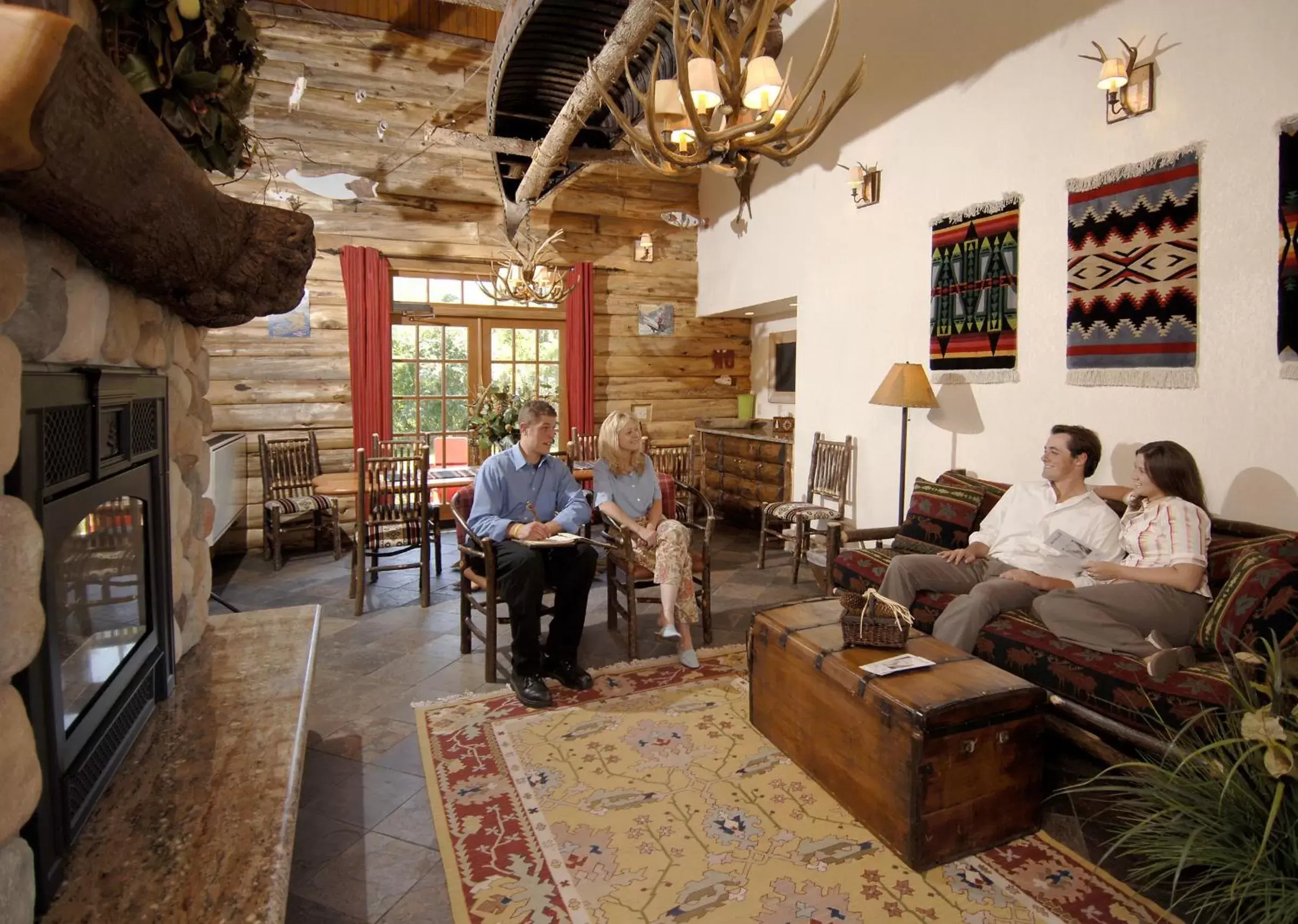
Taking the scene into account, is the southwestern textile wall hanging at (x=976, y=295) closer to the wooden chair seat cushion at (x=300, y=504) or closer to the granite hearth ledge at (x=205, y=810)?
the granite hearth ledge at (x=205, y=810)

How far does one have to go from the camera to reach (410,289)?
6.73 metres

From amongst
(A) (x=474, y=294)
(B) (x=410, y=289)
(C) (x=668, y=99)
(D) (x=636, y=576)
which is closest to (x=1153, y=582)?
(D) (x=636, y=576)

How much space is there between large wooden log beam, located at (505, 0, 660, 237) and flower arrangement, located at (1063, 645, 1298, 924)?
2.76 metres

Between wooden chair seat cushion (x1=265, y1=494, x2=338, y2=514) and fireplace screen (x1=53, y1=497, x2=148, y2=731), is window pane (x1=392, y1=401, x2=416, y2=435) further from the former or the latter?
fireplace screen (x1=53, y1=497, x2=148, y2=731)

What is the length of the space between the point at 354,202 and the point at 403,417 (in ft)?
6.28

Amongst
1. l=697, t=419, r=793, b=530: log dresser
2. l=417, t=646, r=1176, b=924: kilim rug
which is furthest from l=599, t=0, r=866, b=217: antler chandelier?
l=697, t=419, r=793, b=530: log dresser

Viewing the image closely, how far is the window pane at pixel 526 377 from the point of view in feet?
23.8

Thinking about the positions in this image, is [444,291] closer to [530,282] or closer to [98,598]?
[530,282]

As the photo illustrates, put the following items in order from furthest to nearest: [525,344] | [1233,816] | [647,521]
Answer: [525,344] < [647,521] < [1233,816]

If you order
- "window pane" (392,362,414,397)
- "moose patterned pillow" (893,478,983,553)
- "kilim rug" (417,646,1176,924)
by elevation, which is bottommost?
"kilim rug" (417,646,1176,924)

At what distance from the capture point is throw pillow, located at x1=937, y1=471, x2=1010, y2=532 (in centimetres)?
369

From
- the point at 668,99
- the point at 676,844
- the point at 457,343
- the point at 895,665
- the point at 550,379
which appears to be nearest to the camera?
the point at 676,844

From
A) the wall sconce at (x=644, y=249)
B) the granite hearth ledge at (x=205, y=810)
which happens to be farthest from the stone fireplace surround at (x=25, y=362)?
the wall sconce at (x=644, y=249)

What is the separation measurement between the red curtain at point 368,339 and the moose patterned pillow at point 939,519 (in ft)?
14.8
